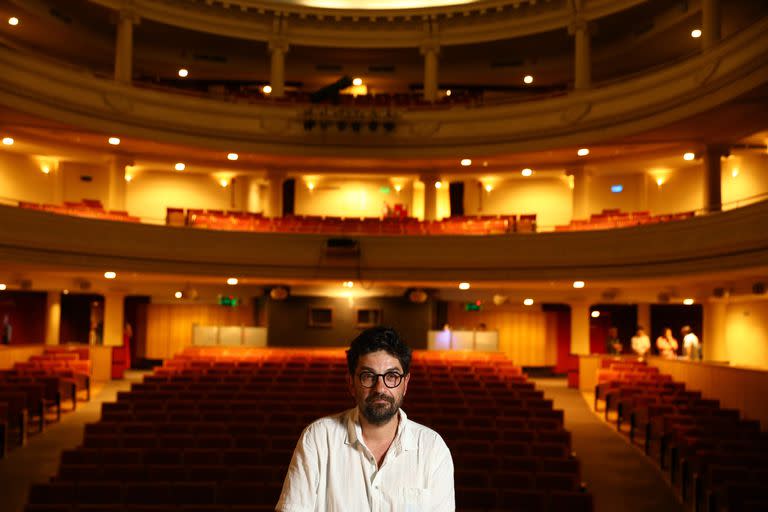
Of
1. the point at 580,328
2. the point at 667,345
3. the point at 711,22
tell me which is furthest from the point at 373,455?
the point at 580,328

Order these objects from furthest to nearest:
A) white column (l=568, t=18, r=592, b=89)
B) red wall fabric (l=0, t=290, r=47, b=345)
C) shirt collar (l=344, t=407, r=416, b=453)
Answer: red wall fabric (l=0, t=290, r=47, b=345), white column (l=568, t=18, r=592, b=89), shirt collar (l=344, t=407, r=416, b=453)

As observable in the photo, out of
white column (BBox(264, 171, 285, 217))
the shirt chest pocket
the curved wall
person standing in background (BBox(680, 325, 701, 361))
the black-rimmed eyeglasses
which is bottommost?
person standing in background (BBox(680, 325, 701, 361))

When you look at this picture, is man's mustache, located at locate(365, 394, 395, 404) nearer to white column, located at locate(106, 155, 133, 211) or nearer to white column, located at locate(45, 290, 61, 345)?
white column, located at locate(106, 155, 133, 211)

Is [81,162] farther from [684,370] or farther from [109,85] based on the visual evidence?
[684,370]

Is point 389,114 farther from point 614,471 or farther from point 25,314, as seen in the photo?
point 25,314

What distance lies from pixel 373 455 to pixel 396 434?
10cm

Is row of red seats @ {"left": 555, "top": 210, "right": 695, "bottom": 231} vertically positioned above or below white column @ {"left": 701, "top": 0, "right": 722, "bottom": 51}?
below

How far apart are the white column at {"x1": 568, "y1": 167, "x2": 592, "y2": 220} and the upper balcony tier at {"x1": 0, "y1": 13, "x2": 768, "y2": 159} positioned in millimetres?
2328

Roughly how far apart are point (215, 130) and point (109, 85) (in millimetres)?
2717

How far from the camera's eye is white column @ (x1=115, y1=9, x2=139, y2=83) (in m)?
20.3

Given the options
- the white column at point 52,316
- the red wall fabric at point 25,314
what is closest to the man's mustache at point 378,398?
the white column at point 52,316

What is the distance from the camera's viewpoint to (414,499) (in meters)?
2.42

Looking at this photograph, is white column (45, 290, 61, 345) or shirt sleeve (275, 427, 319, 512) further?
white column (45, 290, 61, 345)

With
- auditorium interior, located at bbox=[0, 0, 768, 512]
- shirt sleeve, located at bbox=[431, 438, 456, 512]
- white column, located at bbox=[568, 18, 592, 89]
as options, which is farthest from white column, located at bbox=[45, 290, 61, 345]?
shirt sleeve, located at bbox=[431, 438, 456, 512]
